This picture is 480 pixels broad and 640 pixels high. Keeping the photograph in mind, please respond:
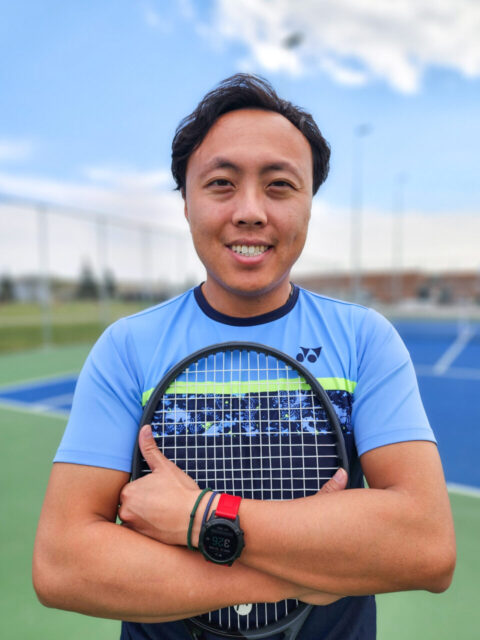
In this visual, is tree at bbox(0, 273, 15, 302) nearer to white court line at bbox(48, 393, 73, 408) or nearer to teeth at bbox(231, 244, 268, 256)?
white court line at bbox(48, 393, 73, 408)

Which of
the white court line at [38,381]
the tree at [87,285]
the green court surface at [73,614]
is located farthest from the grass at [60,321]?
the green court surface at [73,614]

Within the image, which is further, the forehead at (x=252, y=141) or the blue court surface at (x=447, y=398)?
the blue court surface at (x=447, y=398)

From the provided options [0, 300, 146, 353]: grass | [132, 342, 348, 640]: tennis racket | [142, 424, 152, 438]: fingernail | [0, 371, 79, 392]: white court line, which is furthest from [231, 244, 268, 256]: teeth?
[0, 300, 146, 353]: grass

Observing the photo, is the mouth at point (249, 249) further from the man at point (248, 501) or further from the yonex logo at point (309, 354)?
the yonex logo at point (309, 354)

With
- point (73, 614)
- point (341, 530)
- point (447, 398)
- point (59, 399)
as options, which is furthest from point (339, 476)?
point (447, 398)

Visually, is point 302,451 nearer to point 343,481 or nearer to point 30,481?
point 343,481

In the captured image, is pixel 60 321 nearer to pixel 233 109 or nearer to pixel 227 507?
pixel 233 109

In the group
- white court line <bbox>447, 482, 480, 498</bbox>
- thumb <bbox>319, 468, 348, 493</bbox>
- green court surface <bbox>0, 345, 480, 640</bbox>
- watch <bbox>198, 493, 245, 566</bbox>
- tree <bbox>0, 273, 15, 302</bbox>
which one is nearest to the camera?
watch <bbox>198, 493, 245, 566</bbox>

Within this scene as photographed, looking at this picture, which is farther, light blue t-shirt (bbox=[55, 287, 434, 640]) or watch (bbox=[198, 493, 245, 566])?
light blue t-shirt (bbox=[55, 287, 434, 640])

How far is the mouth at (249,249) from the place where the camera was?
125 cm

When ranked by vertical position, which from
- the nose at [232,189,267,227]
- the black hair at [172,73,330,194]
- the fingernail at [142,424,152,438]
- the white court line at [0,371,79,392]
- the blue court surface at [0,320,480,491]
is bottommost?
the blue court surface at [0,320,480,491]

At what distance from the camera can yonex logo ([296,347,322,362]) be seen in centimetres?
131

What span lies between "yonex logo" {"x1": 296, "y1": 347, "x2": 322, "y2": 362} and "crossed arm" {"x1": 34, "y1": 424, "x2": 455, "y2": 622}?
1.03 ft

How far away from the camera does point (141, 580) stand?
1.08 meters
